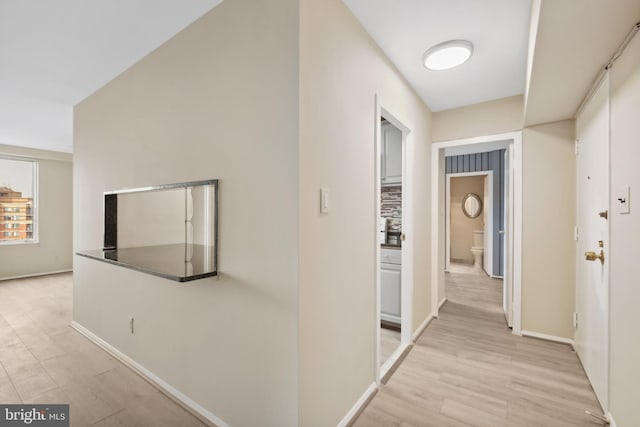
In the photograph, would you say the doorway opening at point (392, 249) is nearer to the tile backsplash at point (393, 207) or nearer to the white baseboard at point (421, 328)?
the tile backsplash at point (393, 207)

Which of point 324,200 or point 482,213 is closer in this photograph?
point 324,200

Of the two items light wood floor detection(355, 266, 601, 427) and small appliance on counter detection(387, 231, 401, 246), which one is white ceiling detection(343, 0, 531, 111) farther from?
light wood floor detection(355, 266, 601, 427)

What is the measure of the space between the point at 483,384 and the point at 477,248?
5012 millimetres

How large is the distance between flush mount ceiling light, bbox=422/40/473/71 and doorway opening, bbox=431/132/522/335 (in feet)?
4.03

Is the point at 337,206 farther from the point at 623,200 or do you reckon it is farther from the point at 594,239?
the point at 594,239

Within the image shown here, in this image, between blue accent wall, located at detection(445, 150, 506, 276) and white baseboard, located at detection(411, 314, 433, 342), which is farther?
blue accent wall, located at detection(445, 150, 506, 276)

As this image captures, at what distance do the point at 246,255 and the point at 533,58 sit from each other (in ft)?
6.35

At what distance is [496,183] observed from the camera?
543 centimetres

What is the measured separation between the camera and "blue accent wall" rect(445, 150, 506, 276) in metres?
5.34

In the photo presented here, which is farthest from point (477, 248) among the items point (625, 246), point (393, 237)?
point (625, 246)

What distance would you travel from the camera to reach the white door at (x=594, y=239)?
1.70 metres

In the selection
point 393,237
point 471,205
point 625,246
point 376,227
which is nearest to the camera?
point 625,246

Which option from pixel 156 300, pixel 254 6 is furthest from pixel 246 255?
pixel 254 6

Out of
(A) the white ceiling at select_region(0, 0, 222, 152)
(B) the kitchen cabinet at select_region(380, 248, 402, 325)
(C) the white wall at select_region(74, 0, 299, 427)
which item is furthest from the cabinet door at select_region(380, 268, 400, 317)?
(A) the white ceiling at select_region(0, 0, 222, 152)
